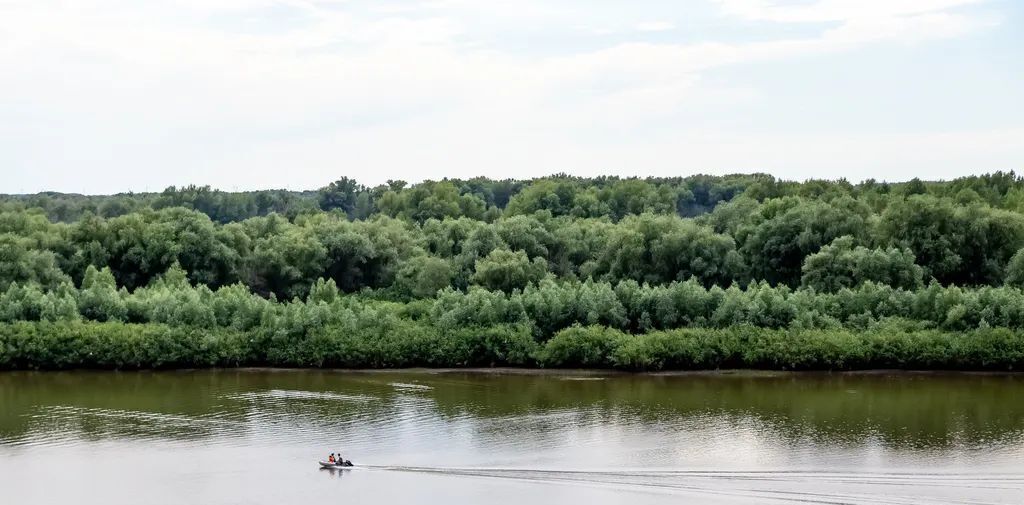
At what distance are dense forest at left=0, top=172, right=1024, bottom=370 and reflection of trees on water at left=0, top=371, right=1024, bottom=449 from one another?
165cm

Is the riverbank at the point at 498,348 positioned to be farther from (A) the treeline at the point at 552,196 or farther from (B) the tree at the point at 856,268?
(A) the treeline at the point at 552,196

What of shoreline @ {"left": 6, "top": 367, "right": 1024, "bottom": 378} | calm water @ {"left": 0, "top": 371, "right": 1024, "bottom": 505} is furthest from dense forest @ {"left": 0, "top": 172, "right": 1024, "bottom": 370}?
calm water @ {"left": 0, "top": 371, "right": 1024, "bottom": 505}

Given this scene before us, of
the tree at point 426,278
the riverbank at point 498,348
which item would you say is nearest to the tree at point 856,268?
the riverbank at point 498,348

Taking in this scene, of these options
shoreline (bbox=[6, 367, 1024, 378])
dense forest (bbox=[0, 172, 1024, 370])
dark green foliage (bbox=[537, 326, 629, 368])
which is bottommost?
shoreline (bbox=[6, 367, 1024, 378])

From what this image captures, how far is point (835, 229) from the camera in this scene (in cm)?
6850

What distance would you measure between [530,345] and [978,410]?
1984 cm

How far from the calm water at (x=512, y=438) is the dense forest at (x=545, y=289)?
73.3 inches

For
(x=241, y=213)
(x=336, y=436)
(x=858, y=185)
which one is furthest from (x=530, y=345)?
(x=241, y=213)

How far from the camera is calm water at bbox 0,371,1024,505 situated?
112 feet

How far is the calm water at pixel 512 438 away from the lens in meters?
34.2

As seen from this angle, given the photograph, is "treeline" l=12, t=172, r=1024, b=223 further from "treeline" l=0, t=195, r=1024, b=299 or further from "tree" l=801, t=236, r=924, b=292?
"tree" l=801, t=236, r=924, b=292

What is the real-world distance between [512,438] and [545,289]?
19.5 meters

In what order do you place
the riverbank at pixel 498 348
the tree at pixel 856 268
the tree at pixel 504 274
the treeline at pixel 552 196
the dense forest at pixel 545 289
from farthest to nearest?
the treeline at pixel 552 196
the tree at pixel 504 274
the tree at pixel 856 268
the dense forest at pixel 545 289
the riverbank at pixel 498 348

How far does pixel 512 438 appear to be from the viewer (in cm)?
4034
